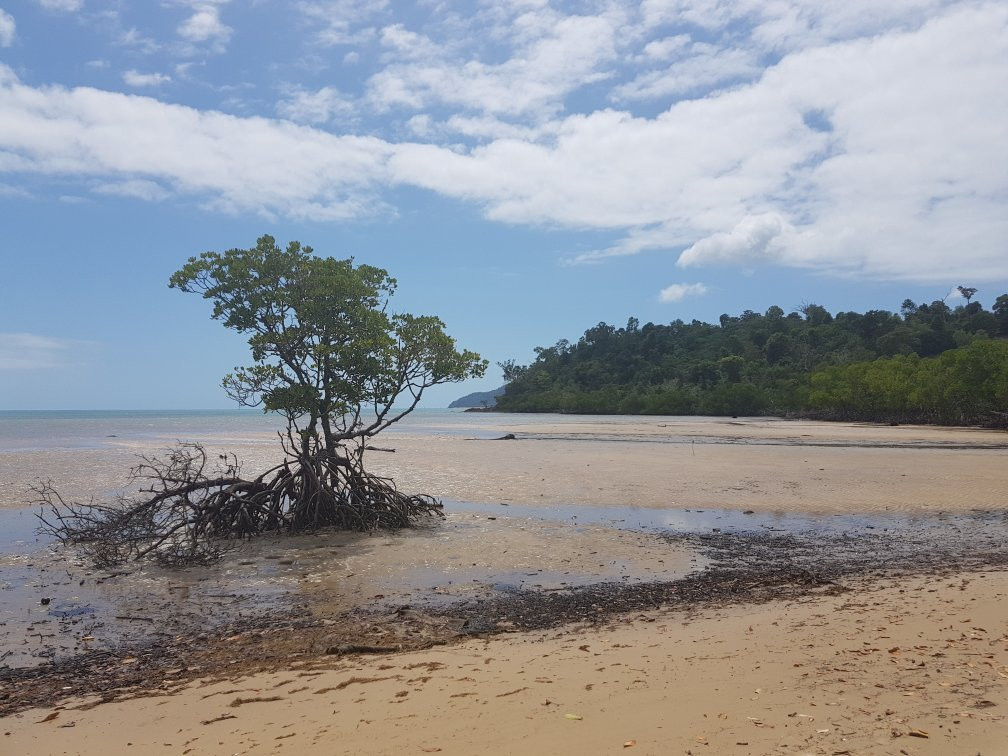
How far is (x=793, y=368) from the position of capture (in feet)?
357

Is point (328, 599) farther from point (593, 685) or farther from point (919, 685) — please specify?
point (919, 685)

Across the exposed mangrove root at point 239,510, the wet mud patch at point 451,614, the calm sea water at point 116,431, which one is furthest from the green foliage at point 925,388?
the exposed mangrove root at point 239,510

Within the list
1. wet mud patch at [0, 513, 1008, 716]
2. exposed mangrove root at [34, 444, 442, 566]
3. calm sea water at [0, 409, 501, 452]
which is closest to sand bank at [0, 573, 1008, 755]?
wet mud patch at [0, 513, 1008, 716]

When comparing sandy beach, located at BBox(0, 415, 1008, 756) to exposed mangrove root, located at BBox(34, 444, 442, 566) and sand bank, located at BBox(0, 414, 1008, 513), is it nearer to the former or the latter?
exposed mangrove root, located at BBox(34, 444, 442, 566)

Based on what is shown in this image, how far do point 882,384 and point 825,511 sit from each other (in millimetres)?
56391

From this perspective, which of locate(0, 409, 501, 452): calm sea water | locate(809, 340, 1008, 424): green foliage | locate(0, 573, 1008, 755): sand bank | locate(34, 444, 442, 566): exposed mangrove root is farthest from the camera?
locate(809, 340, 1008, 424): green foliage

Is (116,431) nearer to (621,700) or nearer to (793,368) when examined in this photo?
(621,700)

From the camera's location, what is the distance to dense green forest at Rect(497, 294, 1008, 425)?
57094 mm

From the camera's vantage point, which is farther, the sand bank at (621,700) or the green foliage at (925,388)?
the green foliage at (925,388)

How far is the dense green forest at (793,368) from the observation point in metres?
57.1

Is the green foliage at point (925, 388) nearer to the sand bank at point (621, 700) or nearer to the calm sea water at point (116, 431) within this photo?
the calm sea water at point (116, 431)

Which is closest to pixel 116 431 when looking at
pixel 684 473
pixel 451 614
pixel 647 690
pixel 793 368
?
pixel 684 473

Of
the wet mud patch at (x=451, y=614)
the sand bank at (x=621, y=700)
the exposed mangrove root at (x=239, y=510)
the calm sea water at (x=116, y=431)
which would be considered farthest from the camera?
the calm sea water at (x=116, y=431)

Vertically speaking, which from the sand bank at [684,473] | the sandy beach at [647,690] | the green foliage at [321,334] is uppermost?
the green foliage at [321,334]
